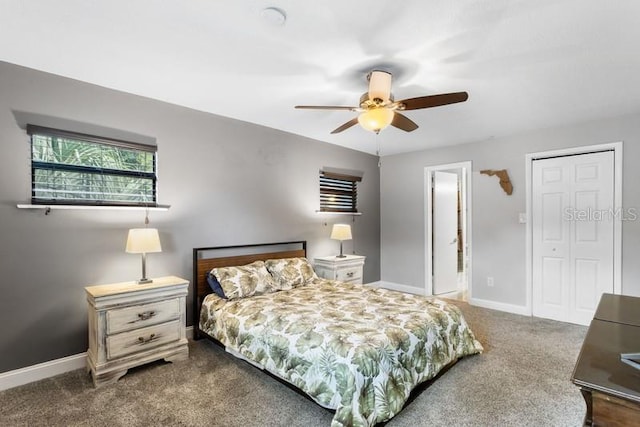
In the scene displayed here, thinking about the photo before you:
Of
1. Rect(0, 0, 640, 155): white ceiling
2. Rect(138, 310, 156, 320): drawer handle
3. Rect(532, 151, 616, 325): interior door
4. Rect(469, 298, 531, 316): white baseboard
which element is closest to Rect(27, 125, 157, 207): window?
Rect(0, 0, 640, 155): white ceiling

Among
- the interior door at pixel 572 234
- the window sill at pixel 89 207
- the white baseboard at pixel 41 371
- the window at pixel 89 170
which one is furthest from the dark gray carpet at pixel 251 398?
the window at pixel 89 170

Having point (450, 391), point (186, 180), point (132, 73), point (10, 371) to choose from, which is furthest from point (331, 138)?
point (10, 371)

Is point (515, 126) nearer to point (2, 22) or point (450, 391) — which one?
point (450, 391)

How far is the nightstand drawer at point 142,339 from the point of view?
246 cm

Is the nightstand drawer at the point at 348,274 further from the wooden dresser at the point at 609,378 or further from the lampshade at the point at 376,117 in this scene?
the wooden dresser at the point at 609,378

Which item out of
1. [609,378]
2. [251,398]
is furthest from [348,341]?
[609,378]

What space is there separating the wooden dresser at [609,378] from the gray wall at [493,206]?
2.91 m

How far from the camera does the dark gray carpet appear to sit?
2020 mm

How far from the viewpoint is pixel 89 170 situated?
277cm

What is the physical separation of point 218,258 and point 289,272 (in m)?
0.81

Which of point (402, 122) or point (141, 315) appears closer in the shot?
point (141, 315)

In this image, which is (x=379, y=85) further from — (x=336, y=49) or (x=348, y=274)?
(x=348, y=274)

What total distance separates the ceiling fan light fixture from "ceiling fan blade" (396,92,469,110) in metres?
0.13

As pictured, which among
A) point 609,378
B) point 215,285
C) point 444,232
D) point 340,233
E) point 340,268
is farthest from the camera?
point 444,232
